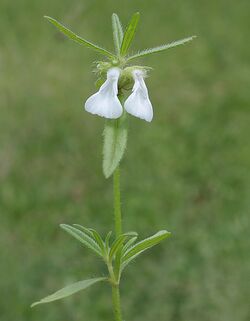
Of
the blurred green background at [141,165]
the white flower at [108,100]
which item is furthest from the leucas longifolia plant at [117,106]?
the blurred green background at [141,165]

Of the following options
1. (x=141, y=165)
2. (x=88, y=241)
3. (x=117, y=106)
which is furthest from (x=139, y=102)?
(x=141, y=165)

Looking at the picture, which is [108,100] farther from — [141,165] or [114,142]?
[141,165]

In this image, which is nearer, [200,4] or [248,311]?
[248,311]

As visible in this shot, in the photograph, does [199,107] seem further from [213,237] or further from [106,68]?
[106,68]

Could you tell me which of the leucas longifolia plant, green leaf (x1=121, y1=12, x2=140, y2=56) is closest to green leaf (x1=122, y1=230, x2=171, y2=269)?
the leucas longifolia plant

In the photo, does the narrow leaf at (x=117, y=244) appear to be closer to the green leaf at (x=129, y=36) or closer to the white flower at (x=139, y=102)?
the white flower at (x=139, y=102)

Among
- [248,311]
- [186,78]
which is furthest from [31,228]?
[186,78]

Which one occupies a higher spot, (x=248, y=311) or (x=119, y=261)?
(x=119, y=261)

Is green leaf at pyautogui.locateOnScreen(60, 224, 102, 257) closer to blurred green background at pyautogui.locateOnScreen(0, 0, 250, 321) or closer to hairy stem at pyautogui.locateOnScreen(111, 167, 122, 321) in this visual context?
hairy stem at pyautogui.locateOnScreen(111, 167, 122, 321)

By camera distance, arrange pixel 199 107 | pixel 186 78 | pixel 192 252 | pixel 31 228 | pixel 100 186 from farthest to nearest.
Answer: pixel 186 78
pixel 199 107
pixel 100 186
pixel 31 228
pixel 192 252
